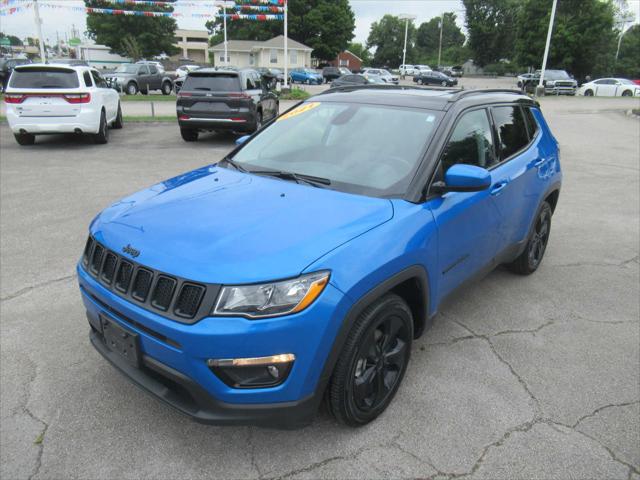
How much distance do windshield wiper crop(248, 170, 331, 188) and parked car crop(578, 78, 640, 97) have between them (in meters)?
38.6

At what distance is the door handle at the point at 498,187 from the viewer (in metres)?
3.49

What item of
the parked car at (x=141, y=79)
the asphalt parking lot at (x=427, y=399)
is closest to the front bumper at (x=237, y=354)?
the asphalt parking lot at (x=427, y=399)

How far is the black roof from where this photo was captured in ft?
11.1

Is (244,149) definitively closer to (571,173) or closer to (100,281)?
(100,281)

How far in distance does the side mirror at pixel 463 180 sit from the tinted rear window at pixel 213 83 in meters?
9.67

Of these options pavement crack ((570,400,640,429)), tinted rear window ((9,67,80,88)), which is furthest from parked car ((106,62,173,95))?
pavement crack ((570,400,640,429))

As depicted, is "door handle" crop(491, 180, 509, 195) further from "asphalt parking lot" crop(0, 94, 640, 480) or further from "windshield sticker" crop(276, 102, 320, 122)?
"windshield sticker" crop(276, 102, 320, 122)

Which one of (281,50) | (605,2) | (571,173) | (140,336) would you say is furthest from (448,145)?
(281,50)

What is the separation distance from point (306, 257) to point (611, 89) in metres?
39.8

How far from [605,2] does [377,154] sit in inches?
2193

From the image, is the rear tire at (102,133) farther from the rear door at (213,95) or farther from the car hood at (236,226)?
the car hood at (236,226)

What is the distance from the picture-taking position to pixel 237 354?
2078 millimetres

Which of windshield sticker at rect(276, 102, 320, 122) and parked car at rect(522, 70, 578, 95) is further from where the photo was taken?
parked car at rect(522, 70, 578, 95)

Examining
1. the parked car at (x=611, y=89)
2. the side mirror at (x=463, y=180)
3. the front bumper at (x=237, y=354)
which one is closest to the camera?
the front bumper at (x=237, y=354)
